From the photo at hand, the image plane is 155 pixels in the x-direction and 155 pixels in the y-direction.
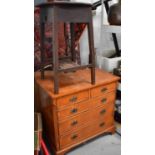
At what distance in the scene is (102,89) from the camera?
Answer: 1.78m

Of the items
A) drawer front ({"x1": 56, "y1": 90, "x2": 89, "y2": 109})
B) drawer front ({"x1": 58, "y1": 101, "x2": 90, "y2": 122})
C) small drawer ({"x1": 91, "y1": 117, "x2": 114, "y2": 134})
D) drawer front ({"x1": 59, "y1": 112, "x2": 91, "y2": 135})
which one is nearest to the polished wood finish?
drawer front ({"x1": 56, "y1": 90, "x2": 89, "y2": 109})

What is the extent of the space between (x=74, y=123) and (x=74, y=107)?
159 mm

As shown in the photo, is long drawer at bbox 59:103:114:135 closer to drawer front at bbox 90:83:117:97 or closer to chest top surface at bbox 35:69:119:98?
drawer front at bbox 90:83:117:97

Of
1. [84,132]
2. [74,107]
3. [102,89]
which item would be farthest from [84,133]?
[102,89]

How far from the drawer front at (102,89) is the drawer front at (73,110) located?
0.34 ft

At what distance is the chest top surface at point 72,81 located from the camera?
1.57m

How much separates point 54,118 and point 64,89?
25 centimetres

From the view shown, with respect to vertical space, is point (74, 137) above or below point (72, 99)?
below

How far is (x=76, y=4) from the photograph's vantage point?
144 centimetres

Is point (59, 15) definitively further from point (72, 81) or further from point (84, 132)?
point (84, 132)

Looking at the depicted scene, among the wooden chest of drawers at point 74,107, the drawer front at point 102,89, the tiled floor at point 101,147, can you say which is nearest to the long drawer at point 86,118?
the wooden chest of drawers at point 74,107

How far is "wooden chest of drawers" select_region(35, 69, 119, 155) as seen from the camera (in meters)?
1.58
